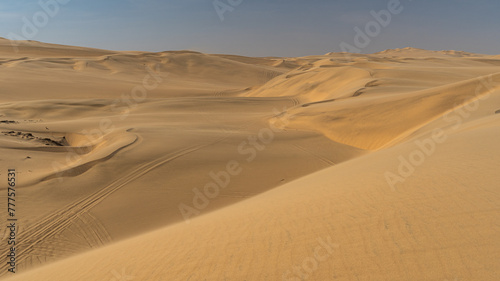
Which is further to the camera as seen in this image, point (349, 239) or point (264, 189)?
point (264, 189)

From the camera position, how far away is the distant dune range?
8.61 ft

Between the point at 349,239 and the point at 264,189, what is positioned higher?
the point at 264,189

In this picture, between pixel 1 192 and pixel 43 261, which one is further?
pixel 1 192

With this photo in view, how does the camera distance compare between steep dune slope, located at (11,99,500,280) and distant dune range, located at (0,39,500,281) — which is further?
distant dune range, located at (0,39,500,281)

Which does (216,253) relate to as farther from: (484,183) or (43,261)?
(43,261)

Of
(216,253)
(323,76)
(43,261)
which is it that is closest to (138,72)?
(323,76)

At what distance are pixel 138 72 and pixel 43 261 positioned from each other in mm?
36579

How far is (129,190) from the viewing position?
7105mm

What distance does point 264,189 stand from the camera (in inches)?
308

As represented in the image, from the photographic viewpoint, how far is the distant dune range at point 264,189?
103 inches

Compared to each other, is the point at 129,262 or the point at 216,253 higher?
the point at 129,262

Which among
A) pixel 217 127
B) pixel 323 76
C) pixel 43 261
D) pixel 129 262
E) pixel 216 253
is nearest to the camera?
pixel 216 253

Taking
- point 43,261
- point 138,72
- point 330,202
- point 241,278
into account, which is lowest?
point 241,278

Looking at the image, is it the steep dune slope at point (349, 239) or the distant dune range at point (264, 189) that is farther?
the distant dune range at point (264, 189)
